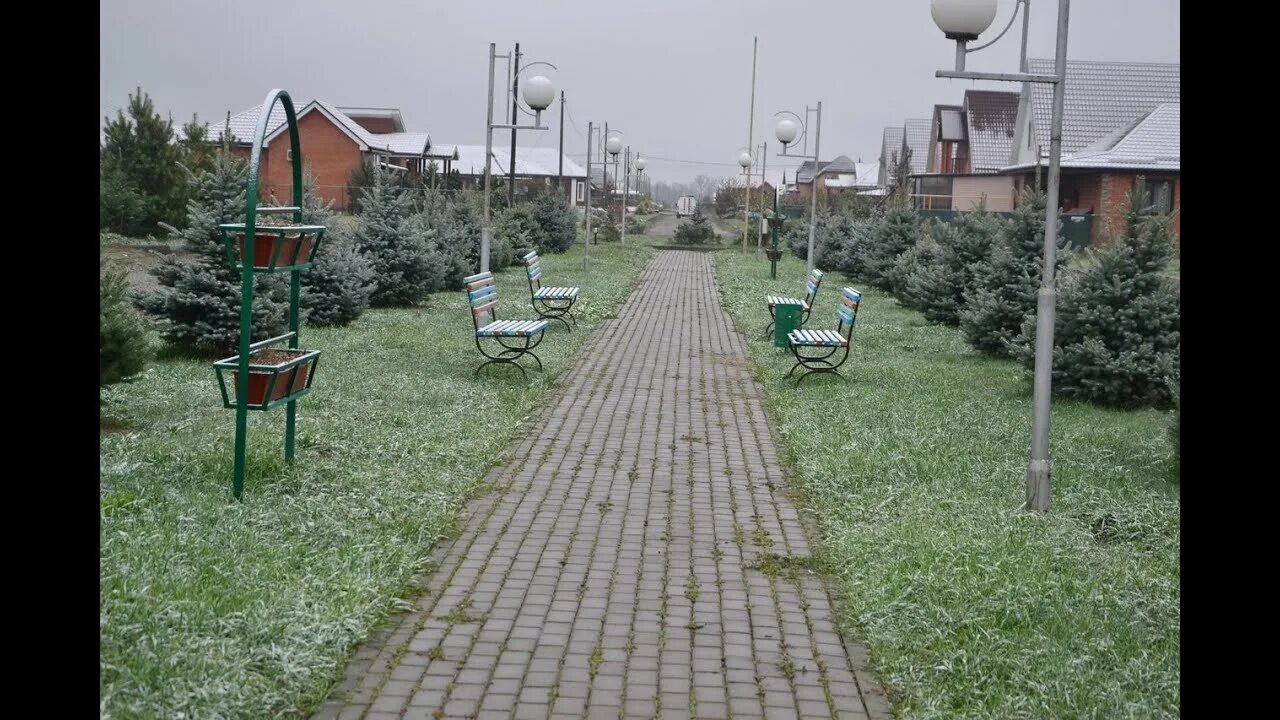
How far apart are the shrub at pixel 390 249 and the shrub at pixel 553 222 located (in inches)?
706

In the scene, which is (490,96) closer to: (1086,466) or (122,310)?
(122,310)

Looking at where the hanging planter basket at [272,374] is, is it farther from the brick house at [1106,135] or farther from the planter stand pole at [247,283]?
the brick house at [1106,135]

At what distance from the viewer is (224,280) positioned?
42.7 ft

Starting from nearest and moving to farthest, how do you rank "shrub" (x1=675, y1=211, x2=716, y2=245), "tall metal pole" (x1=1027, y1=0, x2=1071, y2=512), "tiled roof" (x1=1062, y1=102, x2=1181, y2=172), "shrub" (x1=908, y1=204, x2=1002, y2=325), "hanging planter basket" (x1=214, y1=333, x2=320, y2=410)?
"hanging planter basket" (x1=214, y1=333, x2=320, y2=410), "tall metal pole" (x1=1027, y1=0, x2=1071, y2=512), "shrub" (x1=908, y1=204, x2=1002, y2=325), "tiled roof" (x1=1062, y1=102, x2=1181, y2=172), "shrub" (x1=675, y1=211, x2=716, y2=245)

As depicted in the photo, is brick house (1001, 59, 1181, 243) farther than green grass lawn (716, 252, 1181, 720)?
Yes

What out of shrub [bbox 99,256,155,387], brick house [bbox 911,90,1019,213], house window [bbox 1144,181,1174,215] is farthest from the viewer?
brick house [bbox 911,90,1019,213]

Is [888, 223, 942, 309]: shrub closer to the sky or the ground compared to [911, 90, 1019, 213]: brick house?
closer to the ground

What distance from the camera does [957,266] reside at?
20031 millimetres

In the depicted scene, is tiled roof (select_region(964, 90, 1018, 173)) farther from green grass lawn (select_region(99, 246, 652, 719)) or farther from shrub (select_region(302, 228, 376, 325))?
green grass lawn (select_region(99, 246, 652, 719))

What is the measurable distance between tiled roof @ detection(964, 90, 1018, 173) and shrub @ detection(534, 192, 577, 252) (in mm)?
20472

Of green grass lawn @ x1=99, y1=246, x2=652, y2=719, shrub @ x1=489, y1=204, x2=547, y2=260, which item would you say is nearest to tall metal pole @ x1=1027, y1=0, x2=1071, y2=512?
green grass lawn @ x1=99, y1=246, x2=652, y2=719

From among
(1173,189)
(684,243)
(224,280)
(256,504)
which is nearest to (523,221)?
(684,243)

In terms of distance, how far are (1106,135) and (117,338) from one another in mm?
43172

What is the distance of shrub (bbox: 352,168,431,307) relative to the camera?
20141mm
